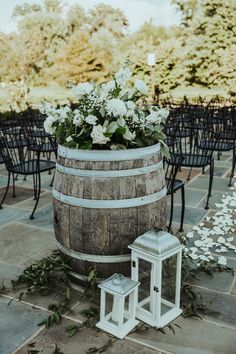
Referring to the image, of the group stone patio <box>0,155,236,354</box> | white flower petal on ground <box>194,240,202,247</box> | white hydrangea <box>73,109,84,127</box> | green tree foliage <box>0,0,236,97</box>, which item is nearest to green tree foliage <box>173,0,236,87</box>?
green tree foliage <box>0,0,236,97</box>

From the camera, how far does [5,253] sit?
3.21 metres

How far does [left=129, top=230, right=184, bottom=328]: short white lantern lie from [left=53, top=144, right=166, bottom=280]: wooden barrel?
0.16 meters

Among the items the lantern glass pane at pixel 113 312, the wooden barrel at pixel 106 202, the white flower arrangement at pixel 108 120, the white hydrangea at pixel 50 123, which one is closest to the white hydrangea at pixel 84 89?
the white flower arrangement at pixel 108 120

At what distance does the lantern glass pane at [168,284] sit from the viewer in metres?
2.33

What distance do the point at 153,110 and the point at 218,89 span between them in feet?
48.6

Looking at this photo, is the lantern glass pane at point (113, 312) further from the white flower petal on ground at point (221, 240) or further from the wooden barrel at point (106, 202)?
the white flower petal on ground at point (221, 240)

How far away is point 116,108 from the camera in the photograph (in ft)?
7.46

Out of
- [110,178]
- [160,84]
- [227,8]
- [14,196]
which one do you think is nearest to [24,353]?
[110,178]

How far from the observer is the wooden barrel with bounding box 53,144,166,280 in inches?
92.3

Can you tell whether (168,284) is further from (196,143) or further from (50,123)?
(196,143)

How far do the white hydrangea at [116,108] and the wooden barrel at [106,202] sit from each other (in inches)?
8.9

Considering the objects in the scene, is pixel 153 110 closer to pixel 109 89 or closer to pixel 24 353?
pixel 109 89

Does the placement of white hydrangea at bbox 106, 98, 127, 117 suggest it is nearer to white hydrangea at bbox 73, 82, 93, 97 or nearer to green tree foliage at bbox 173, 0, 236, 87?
white hydrangea at bbox 73, 82, 93, 97

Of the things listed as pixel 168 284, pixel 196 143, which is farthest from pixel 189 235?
pixel 196 143
